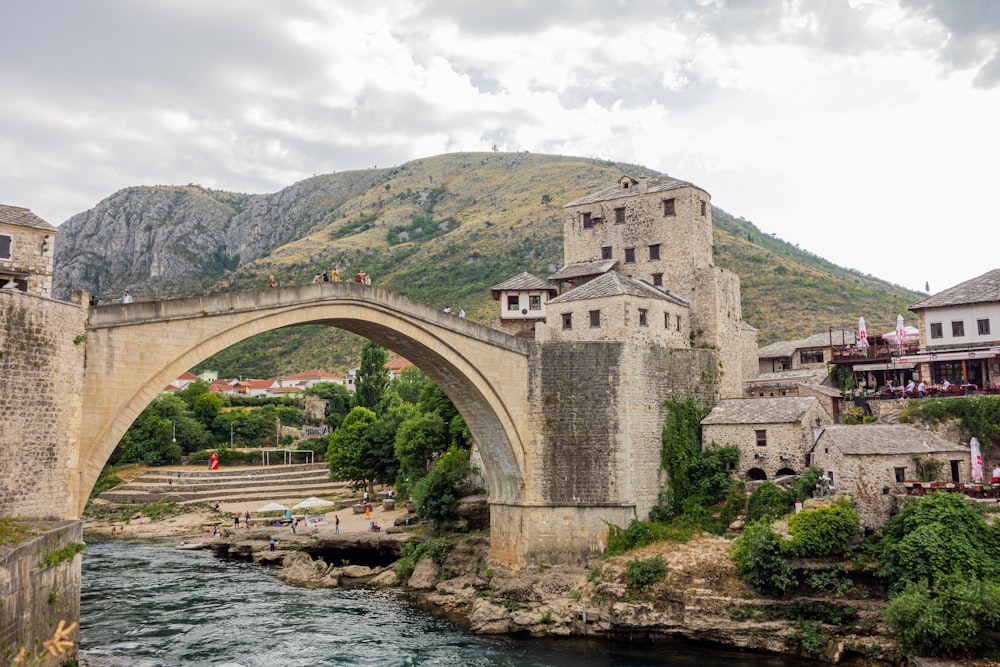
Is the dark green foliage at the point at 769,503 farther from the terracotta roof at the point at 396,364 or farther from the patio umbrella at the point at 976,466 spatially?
the terracotta roof at the point at 396,364

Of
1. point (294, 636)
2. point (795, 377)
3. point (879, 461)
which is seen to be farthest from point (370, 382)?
point (879, 461)

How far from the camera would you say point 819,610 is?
23.5 metres

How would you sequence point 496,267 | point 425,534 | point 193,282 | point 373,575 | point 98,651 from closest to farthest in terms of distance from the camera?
point 98,651 → point 373,575 → point 425,534 → point 496,267 → point 193,282

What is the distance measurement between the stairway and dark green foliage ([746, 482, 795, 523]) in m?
36.2

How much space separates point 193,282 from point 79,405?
11032 centimetres

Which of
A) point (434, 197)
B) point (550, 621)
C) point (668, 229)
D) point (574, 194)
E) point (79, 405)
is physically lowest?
point (550, 621)

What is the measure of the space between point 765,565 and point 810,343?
1901cm

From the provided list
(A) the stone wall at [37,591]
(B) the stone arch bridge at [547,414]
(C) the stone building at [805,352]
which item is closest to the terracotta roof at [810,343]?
(C) the stone building at [805,352]

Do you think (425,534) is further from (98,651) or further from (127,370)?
(127,370)

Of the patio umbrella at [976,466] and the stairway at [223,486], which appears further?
the stairway at [223,486]

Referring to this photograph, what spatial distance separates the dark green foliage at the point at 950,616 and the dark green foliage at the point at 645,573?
24.3 ft

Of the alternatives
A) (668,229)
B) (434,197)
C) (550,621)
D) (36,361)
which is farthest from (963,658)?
(434,197)

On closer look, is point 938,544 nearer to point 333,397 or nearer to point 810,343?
point 810,343

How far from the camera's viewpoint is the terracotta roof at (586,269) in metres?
37.0
